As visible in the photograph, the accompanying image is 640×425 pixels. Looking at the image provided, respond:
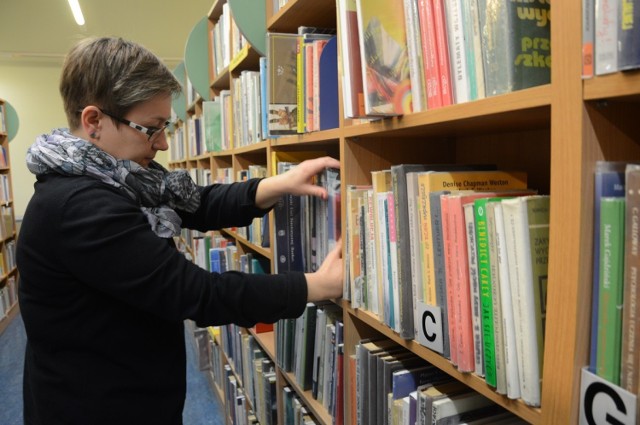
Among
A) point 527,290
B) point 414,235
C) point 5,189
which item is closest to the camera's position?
point 527,290

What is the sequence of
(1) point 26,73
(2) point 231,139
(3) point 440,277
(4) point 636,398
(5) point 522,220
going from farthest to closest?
(1) point 26,73
(2) point 231,139
(3) point 440,277
(5) point 522,220
(4) point 636,398

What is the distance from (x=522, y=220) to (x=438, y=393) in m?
0.39

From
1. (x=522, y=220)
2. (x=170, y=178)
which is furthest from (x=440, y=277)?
(x=170, y=178)

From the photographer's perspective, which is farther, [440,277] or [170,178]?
[170,178]

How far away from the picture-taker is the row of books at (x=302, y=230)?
1.23m

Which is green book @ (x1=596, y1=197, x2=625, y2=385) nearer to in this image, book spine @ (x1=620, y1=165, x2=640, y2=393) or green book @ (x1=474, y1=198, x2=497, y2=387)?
book spine @ (x1=620, y1=165, x2=640, y2=393)

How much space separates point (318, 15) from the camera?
128 centimetres

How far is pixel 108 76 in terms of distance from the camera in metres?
1.02

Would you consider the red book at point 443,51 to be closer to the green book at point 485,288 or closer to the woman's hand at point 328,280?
the green book at point 485,288

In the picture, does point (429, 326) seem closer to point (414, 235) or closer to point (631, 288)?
point (414, 235)

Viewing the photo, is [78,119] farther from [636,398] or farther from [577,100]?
[636,398]

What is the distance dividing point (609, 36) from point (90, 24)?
5.96 metres

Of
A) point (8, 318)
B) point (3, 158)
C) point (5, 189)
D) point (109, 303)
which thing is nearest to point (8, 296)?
point (8, 318)

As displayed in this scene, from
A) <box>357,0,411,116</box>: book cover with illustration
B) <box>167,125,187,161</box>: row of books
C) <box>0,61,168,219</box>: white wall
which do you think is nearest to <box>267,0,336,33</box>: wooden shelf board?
<box>357,0,411,116</box>: book cover with illustration
